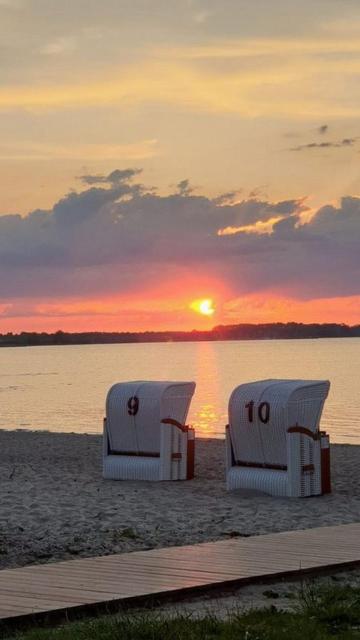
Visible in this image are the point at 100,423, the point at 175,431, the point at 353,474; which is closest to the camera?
the point at 175,431

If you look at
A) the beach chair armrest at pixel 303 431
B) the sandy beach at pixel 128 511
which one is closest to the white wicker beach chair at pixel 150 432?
the sandy beach at pixel 128 511

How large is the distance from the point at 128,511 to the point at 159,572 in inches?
222

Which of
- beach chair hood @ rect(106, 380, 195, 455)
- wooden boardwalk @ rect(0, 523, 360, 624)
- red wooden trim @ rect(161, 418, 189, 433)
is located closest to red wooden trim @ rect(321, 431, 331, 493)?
red wooden trim @ rect(161, 418, 189, 433)

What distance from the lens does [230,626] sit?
7.19 meters

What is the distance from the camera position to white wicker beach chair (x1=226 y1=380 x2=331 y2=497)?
16.0 m

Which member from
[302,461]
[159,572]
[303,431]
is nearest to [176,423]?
[302,461]

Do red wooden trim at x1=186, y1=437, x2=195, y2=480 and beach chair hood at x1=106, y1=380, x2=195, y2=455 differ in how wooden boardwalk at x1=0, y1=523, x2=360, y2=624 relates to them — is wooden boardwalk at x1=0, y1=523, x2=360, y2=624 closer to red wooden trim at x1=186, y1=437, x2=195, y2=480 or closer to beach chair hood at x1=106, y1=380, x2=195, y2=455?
beach chair hood at x1=106, y1=380, x2=195, y2=455

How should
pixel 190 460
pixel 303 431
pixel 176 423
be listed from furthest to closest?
1. pixel 190 460
2. pixel 176 423
3. pixel 303 431

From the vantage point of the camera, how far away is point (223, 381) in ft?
320

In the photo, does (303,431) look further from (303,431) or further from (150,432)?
(150,432)

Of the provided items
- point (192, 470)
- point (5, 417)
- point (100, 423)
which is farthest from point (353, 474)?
point (5, 417)

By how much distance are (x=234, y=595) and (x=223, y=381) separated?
89146 mm

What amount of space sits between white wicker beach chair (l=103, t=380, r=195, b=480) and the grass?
33.3 feet

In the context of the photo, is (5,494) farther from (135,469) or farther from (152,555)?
(152,555)
